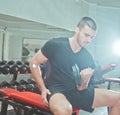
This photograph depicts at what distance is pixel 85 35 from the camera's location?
2.05 meters

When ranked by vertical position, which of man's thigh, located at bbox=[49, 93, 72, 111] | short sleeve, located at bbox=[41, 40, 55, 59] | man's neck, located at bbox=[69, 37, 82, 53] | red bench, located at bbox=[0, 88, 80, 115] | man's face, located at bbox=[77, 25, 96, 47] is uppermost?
man's face, located at bbox=[77, 25, 96, 47]

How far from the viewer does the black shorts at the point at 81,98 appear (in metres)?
2.08

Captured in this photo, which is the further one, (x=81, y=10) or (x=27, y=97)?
(x=81, y=10)

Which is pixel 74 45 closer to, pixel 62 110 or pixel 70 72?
pixel 70 72

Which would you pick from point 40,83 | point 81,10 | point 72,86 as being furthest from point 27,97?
point 81,10

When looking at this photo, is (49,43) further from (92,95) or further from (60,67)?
(92,95)

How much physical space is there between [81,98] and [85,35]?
0.57 metres

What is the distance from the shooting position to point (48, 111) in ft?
6.79

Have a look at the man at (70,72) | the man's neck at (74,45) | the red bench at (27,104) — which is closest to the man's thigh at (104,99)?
the man at (70,72)

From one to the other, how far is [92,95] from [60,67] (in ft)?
1.32

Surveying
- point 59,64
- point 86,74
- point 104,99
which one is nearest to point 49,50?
point 59,64

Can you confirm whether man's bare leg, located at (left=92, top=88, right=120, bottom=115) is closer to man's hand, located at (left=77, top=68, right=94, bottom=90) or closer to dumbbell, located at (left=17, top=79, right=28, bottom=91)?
man's hand, located at (left=77, top=68, right=94, bottom=90)

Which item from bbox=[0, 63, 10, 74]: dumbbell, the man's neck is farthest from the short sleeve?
bbox=[0, 63, 10, 74]: dumbbell

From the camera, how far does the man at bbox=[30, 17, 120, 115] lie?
80.9 inches
